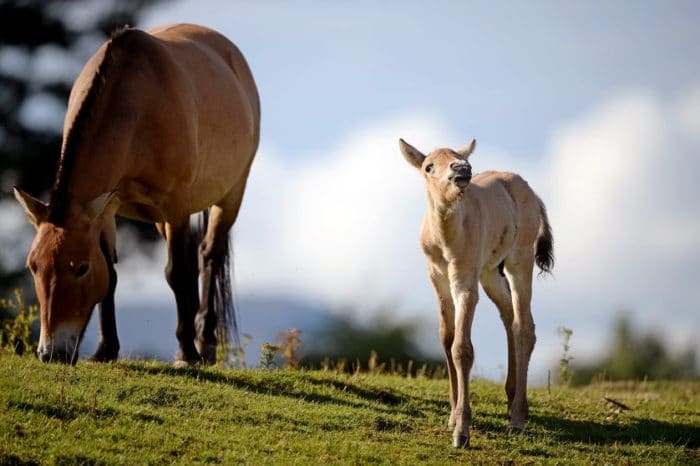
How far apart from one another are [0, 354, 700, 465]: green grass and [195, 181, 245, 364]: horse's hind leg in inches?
82.5

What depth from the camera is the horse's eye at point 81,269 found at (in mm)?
9324

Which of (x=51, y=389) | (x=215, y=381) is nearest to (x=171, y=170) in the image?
(x=215, y=381)

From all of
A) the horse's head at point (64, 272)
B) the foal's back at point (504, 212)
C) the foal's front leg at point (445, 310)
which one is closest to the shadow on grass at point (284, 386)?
the horse's head at point (64, 272)

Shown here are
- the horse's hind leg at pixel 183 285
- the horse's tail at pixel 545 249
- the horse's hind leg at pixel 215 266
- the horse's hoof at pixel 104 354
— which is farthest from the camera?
the horse's hind leg at pixel 215 266

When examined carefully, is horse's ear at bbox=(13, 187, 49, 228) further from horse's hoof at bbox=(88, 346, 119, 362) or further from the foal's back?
the foal's back

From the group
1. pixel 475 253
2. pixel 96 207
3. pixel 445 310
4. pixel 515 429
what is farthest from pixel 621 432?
pixel 96 207

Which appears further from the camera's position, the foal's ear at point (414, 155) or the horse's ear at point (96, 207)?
the horse's ear at point (96, 207)

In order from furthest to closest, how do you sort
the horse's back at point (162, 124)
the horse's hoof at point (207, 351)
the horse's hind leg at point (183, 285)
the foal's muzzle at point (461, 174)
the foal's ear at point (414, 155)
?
1. the horse's hoof at point (207, 351)
2. the horse's hind leg at point (183, 285)
3. the horse's back at point (162, 124)
4. the foal's ear at point (414, 155)
5. the foal's muzzle at point (461, 174)

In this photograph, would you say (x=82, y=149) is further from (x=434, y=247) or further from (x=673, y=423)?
(x=673, y=423)

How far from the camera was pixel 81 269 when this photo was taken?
9.39 meters

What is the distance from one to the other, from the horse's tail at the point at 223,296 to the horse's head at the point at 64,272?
3225 mm

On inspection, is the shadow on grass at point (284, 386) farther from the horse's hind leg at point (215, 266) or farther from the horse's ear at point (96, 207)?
the horse's hind leg at point (215, 266)

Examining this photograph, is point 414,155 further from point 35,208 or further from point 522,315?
point 35,208

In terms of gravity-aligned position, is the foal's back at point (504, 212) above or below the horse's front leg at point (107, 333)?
above
